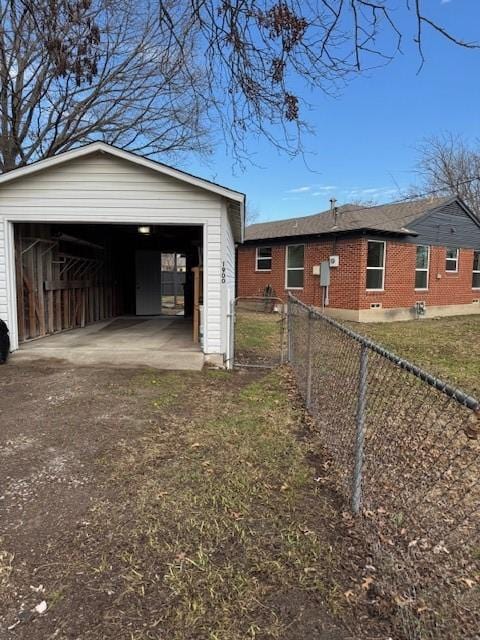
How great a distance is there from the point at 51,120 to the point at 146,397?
13327 millimetres

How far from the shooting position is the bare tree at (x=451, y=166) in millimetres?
26469

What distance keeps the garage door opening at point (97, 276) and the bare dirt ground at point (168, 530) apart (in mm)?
4101

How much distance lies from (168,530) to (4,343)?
5640mm

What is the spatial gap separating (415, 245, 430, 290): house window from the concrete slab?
10.1m

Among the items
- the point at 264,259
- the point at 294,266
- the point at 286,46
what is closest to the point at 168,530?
the point at 286,46

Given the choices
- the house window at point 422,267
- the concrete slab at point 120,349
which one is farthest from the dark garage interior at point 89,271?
the house window at point 422,267

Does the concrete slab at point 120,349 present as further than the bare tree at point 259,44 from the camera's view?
Yes

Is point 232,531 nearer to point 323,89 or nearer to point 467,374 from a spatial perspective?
point 323,89

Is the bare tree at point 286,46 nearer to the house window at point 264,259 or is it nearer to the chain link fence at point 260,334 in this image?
the chain link fence at point 260,334

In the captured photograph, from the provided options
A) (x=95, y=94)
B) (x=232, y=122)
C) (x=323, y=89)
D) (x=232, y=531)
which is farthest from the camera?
(x=95, y=94)

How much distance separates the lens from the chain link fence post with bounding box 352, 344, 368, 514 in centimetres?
273

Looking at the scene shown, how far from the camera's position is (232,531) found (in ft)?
8.38

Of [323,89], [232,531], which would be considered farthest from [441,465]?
[323,89]

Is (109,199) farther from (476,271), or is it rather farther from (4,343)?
(476,271)
